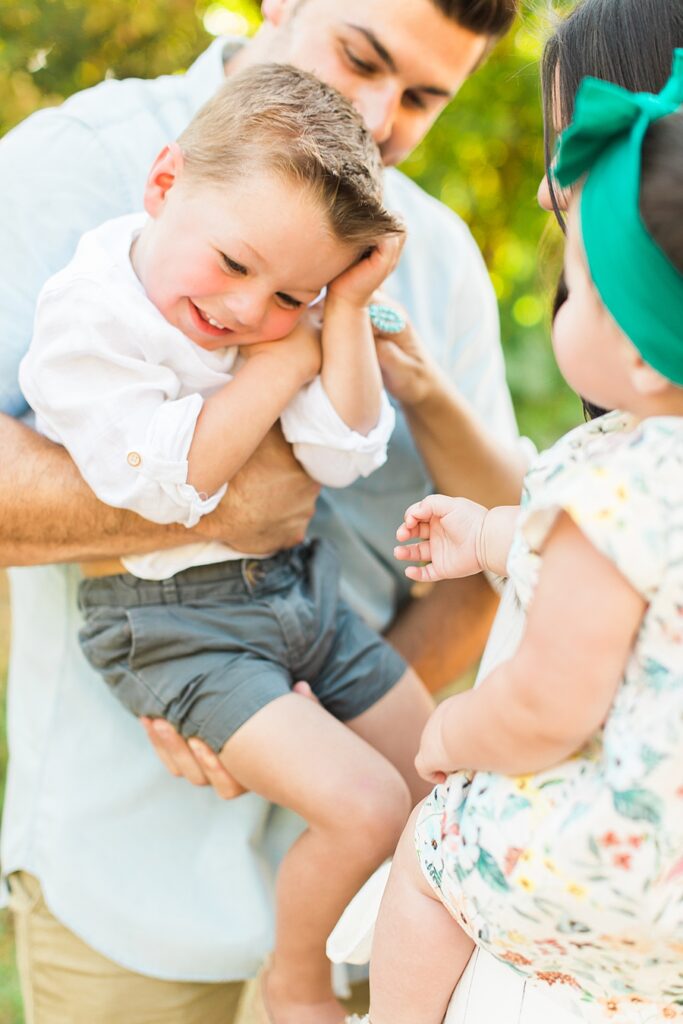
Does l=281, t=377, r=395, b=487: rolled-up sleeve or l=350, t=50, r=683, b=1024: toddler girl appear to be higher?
l=350, t=50, r=683, b=1024: toddler girl

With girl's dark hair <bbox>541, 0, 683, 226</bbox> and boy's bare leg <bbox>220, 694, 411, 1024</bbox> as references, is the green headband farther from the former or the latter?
boy's bare leg <bbox>220, 694, 411, 1024</bbox>

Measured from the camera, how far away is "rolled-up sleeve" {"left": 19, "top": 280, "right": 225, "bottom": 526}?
165 cm

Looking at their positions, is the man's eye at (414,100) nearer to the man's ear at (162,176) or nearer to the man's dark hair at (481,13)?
the man's dark hair at (481,13)

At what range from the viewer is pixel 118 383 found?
5.53ft

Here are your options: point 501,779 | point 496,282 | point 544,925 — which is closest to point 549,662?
point 501,779

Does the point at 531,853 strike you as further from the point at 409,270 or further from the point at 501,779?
the point at 409,270

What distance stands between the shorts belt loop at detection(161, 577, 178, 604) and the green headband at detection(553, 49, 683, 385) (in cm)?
111

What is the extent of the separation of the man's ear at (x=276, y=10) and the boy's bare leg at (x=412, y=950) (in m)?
1.68

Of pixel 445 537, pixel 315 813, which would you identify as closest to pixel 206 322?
pixel 445 537

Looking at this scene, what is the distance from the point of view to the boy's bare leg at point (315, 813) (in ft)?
5.78

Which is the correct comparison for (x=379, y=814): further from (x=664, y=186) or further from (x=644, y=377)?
(x=664, y=186)

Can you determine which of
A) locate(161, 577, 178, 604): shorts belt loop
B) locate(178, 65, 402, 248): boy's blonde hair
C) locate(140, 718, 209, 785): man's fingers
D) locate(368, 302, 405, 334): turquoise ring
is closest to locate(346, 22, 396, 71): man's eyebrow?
locate(178, 65, 402, 248): boy's blonde hair

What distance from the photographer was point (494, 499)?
2.38m

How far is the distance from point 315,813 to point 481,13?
1601 mm
